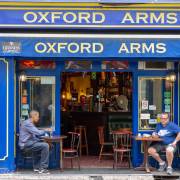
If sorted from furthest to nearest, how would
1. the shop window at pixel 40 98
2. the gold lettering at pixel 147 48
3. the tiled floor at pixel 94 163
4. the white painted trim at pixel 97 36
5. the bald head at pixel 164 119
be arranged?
the tiled floor at pixel 94 163
the shop window at pixel 40 98
the bald head at pixel 164 119
the gold lettering at pixel 147 48
the white painted trim at pixel 97 36

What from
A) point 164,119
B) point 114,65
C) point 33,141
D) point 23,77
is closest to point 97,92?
point 114,65

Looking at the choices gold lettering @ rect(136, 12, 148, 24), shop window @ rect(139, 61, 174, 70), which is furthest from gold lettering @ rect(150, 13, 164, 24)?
shop window @ rect(139, 61, 174, 70)

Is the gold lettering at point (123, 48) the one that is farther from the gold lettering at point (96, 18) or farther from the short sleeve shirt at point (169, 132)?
the short sleeve shirt at point (169, 132)

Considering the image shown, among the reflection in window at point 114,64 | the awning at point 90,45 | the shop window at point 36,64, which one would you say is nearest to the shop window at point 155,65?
the reflection in window at point 114,64

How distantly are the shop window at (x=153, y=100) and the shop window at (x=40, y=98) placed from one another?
7.02 feet

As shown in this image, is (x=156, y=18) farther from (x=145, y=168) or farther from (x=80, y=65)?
(x=145, y=168)

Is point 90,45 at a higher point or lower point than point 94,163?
higher

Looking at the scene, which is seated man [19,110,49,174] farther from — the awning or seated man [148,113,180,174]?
seated man [148,113,180,174]

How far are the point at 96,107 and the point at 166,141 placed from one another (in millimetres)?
4464

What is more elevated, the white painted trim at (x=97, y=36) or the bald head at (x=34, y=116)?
the white painted trim at (x=97, y=36)

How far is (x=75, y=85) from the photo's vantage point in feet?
61.3

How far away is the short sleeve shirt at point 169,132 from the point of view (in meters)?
13.2

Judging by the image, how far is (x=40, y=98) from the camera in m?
14.0

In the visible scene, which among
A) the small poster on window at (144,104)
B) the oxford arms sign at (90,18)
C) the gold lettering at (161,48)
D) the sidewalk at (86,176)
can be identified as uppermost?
the oxford arms sign at (90,18)
